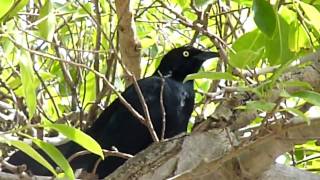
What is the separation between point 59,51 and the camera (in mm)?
2443

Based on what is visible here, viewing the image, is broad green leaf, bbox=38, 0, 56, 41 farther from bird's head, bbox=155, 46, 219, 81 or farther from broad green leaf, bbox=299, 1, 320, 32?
bird's head, bbox=155, 46, 219, 81

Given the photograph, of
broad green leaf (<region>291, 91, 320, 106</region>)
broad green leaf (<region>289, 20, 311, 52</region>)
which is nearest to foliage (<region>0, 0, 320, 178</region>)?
broad green leaf (<region>289, 20, 311, 52</region>)

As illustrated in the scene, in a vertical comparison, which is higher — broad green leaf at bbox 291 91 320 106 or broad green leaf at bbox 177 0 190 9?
broad green leaf at bbox 177 0 190 9

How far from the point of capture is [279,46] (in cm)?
131

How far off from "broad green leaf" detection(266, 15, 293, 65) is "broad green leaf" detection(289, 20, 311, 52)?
76 mm

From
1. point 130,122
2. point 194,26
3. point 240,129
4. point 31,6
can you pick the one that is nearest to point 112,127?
point 130,122

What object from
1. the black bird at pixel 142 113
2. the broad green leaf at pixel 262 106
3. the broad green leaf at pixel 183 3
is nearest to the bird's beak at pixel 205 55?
the black bird at pixel 142 113

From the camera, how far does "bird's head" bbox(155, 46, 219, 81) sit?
2.80 meters

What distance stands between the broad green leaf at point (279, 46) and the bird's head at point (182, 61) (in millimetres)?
1329

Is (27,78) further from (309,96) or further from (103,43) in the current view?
(103,43)

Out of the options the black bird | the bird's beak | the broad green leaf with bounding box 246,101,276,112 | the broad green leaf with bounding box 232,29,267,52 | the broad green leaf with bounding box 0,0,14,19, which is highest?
the broad green leaf with bounding box 0,0,14,19

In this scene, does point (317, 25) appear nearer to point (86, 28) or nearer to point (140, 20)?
point (140, 20)

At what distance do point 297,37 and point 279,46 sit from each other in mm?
A: 171

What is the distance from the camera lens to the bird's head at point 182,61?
2797mm
